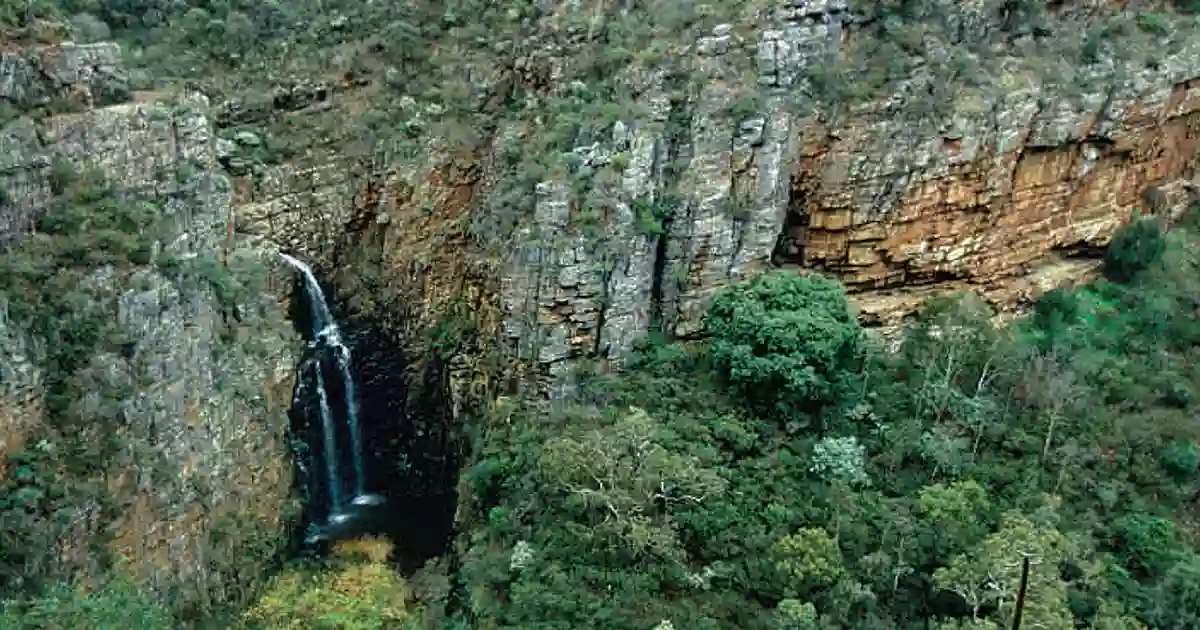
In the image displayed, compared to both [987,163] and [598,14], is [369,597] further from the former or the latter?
[987,163]

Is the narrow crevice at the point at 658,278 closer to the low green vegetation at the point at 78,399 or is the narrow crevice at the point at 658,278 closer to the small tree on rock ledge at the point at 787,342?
the small tree on rock ledge at the point at 787,342

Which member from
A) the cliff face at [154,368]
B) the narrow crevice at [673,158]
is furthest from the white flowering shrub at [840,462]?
the cliff face at [154,368]

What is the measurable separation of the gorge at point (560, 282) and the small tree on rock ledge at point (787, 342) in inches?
Result: 6.4

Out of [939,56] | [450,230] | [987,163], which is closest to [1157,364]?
[987,163]

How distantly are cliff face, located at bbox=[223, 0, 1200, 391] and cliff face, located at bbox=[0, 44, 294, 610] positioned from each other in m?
4.31

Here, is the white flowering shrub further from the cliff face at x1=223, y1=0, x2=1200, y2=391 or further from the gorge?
the cliff face at x1=223, y1=0, x2=1200, y2=391

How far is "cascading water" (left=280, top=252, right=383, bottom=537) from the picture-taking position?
2539cm

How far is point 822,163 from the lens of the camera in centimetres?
2303

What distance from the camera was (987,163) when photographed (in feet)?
75.6

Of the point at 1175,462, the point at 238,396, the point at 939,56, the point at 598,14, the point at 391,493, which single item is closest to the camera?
the point at 1175,462

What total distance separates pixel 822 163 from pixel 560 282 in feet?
20.5

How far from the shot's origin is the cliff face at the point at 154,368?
704 inches

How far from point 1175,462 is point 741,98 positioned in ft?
35.7

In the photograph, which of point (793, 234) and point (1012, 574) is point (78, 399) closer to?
point (793, 234)
